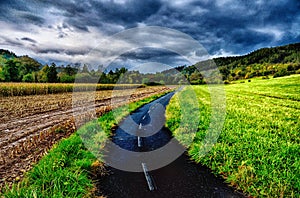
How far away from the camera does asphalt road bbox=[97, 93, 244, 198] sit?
4605 mm

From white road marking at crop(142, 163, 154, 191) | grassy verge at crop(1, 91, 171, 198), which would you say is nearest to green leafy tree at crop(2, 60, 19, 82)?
grassy verge at crop(1, 91, 171, 198)

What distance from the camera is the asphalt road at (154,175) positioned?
461cm

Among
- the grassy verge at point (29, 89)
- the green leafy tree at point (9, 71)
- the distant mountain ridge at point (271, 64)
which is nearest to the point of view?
the grassy verge at point (29, 89)

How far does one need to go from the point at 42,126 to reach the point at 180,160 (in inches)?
304

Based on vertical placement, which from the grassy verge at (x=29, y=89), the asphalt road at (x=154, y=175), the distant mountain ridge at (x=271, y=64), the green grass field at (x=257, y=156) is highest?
the distant mountain ridge at (x=271, y=64)

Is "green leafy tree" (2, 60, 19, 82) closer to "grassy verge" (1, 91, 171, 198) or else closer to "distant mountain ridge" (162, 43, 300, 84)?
"distant mountain ridge" (162, 43, 300, 84)

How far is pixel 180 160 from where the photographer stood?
6.40 metres

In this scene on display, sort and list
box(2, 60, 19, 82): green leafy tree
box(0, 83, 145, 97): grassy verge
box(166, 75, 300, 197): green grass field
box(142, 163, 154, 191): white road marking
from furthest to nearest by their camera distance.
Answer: box(2, 60, 19, 82): green leafy tree → box(0, 83, 145, 97): grassy verge → box(142, 163, 154, 191): white road marking → box(166, 75, 300, 197): green grass field

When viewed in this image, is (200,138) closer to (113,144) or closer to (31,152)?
(113,144)

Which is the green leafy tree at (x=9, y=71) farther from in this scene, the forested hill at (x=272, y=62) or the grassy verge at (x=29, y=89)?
the forested hill at (x=272, y=62)

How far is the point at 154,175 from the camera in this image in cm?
539

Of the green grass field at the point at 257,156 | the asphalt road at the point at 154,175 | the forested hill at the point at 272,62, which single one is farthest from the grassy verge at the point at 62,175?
the forested hill at the point at 272,62

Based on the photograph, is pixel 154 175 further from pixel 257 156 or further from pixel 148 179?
pixel 257 156

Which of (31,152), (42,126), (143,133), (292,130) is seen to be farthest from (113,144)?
(292,130)
